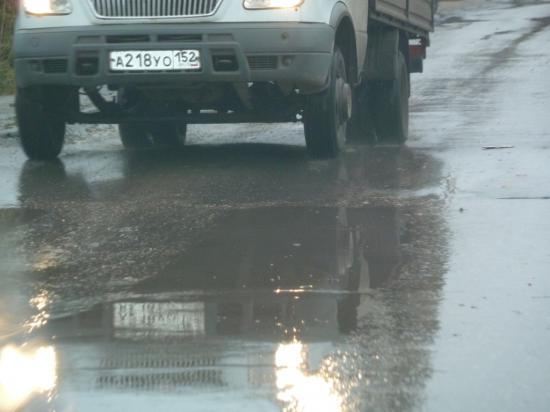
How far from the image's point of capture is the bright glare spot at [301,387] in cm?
423

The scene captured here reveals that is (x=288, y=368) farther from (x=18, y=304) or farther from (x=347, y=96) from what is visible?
(x=347, y=96)

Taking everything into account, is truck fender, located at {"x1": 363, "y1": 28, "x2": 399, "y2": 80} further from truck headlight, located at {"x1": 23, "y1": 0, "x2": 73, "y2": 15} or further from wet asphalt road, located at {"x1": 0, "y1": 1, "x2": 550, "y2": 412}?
truck headlight, located at {"x1": 23, "y1": 0, "x2": 73, "y2": 15}

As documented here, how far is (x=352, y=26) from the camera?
33.4ft

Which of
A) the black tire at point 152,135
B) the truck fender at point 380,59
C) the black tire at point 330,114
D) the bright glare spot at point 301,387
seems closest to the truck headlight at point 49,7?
the black tire at point 330,114

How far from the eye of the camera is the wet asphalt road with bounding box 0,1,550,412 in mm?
4512

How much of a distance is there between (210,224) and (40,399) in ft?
10.4

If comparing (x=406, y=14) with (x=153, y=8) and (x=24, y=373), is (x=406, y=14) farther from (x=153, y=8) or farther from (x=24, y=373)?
(x=24, y=373)

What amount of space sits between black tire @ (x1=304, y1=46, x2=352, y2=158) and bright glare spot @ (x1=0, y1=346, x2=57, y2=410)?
194 inches

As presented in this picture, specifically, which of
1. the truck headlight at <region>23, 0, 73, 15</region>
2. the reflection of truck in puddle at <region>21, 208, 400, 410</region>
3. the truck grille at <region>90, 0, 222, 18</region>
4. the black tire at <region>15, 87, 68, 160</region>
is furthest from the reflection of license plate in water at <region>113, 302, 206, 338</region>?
the black tire at <region>15, 87, 68, 160</region>

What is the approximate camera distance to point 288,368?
4660 mm

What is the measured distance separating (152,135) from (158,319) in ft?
21.0

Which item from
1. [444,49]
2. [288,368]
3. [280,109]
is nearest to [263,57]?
[280,109]

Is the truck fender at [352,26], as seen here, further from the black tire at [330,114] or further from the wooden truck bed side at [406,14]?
the wooden truck bed side at [406,14]

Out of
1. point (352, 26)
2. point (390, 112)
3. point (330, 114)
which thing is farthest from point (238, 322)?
point (390, 112)
